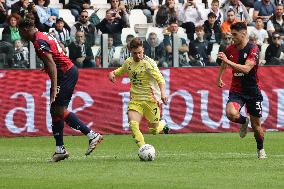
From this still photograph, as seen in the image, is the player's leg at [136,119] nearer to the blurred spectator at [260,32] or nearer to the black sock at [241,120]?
the black sock at [241,120]

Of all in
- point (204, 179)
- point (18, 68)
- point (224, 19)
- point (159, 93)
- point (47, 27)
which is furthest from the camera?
point (224, 19)

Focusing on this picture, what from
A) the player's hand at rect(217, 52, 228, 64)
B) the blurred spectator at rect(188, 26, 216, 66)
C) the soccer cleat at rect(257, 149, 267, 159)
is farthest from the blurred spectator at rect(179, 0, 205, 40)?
the player's hand at rect(217, 52, 228, 64)

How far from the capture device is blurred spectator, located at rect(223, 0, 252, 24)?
2908cm

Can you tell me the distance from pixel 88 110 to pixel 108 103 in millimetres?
505

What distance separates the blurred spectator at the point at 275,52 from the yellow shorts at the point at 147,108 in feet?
27.8

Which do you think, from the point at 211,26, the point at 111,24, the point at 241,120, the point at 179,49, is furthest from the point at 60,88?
the point at 211,26

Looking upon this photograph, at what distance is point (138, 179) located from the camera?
13.9m

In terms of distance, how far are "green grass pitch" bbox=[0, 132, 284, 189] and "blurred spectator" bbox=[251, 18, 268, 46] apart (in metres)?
5.05

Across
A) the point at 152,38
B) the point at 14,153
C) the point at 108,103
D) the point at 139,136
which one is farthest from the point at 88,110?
the point at 139,136

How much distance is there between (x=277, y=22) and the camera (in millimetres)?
28500

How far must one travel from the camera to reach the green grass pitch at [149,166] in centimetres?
1346

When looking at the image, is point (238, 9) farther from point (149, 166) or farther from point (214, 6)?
point (149, 166)

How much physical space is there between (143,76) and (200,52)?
772 centimetres

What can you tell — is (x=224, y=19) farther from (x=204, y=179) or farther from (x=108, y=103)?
(x=204, y=179)
